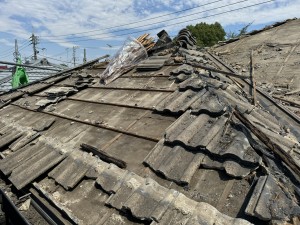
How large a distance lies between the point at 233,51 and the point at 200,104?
798 cm

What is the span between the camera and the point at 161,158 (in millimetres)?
4254

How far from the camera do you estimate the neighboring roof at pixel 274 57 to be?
7930mm

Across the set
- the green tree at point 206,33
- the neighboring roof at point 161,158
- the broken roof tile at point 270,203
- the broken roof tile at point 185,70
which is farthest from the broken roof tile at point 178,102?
the green tree at point 206,33

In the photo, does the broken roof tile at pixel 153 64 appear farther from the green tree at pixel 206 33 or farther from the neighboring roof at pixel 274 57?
the green tree at pixel 206 33

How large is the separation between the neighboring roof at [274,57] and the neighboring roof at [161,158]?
1367 millimetres

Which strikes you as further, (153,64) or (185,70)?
(153,64)

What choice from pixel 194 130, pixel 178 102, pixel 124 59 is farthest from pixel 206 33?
pixel 194 130

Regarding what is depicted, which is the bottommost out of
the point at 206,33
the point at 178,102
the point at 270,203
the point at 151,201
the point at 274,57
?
the point at 206,33

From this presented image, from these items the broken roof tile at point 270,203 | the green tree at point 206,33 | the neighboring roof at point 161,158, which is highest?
the broken roof tile at point 270,203

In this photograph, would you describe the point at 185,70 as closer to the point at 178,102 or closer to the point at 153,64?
the point at 153,64

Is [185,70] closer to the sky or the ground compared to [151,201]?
closer to the sky

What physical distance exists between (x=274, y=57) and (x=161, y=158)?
7953mm

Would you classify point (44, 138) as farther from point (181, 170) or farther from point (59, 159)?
point (181, 170)

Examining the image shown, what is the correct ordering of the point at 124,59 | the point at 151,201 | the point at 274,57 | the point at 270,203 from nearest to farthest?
the point at 270,203 < the point at 151,201 < the point at 124,59 < the point at 274,57
